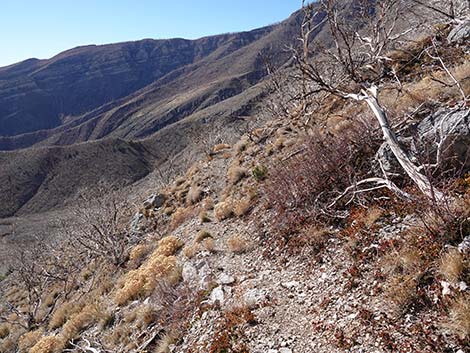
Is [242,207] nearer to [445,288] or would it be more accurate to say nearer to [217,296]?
[217,296]

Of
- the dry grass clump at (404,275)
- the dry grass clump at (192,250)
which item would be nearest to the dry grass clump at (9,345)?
the dry grass clump at (192,250)

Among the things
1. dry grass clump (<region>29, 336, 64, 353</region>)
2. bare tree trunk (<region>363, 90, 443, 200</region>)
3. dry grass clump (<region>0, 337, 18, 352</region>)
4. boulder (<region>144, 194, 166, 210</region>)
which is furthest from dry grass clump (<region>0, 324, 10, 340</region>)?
bare tree trunk (<region>363, 90, 443, 200</region>)

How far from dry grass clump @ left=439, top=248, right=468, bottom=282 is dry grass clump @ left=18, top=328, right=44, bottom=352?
12698 millimetres

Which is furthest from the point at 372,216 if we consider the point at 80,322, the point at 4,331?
the point at 4,331

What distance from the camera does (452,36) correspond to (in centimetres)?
1183

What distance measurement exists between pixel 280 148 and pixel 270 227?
19.6 feet

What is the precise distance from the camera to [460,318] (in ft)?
11.9

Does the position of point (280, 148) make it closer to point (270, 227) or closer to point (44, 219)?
point (270, 227)

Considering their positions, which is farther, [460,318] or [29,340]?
[29,340]

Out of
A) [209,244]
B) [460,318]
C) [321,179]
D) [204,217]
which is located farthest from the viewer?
[204,217]

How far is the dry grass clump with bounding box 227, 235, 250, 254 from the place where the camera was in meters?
8.29

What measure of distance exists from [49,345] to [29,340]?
2.91m

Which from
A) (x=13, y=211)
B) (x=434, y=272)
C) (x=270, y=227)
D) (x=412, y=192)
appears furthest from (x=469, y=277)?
(x=13, y=211)

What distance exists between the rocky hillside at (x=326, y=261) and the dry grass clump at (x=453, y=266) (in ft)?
0.04
